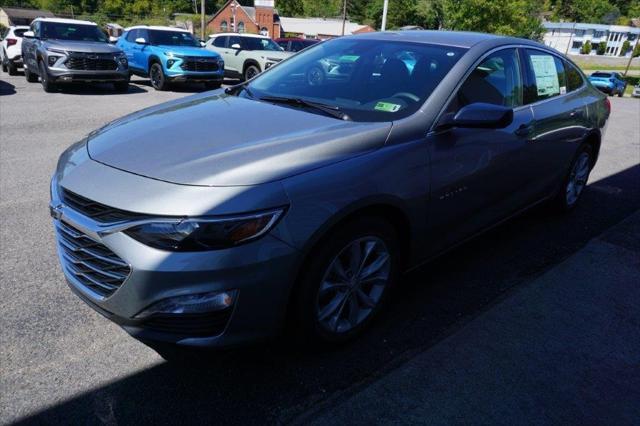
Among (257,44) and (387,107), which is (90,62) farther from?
(387,107)

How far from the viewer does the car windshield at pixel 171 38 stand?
14070 mm

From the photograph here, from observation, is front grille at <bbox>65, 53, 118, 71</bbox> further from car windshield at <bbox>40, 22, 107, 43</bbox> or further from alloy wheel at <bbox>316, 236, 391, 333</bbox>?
alloy wheel at <bbox>316, 236, 391, 333</bbox>

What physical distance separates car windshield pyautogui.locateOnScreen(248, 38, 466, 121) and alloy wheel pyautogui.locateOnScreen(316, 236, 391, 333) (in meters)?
0.76

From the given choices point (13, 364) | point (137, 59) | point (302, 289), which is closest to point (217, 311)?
point (302, 289)

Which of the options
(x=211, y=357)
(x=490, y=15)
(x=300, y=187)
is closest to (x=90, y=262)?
(x=211, y=357)

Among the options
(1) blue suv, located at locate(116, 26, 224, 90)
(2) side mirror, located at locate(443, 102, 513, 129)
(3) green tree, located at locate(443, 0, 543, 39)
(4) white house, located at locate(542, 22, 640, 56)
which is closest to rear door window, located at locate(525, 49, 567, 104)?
(2) side mirror, located at locate(443, 102, 513, 129)

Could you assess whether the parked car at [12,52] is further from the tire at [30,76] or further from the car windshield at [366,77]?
the car windshield at [366,77]

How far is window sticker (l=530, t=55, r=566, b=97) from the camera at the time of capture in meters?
3.98

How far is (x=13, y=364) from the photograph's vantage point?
2496 mm

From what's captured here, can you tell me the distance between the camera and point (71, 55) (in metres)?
11.2

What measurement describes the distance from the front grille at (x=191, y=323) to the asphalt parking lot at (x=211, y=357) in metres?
0.40

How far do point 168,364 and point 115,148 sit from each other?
3.81 ft

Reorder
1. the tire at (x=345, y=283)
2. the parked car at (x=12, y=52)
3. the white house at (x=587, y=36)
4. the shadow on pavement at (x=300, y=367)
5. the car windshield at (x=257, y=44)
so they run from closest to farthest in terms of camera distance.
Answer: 1. the shadow on pavement at (x=300, y=367)
2. the tire at (x=345, y=283)
3. the parked car at (x=12, y=52)
4. the car windshield at (x=257, y=44)
5. the white house at (x=587, y=36)

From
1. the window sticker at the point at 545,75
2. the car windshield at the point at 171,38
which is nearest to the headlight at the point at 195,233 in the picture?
the window sticker at the point at 545,75
